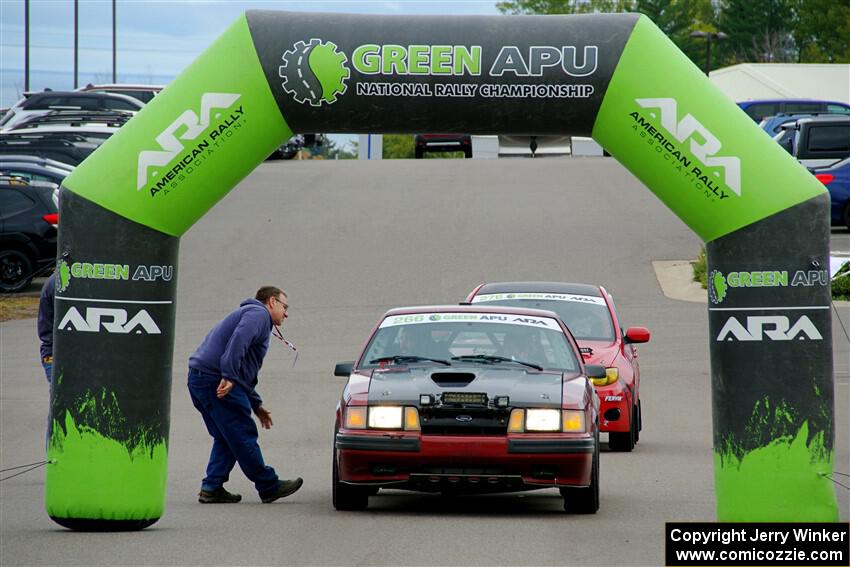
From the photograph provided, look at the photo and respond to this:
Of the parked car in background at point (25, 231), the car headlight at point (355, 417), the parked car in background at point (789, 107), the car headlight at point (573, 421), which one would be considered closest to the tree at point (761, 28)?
the parked car in background at point (789, 107)

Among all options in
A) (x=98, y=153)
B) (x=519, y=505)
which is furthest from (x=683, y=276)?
(x=98, y=153)

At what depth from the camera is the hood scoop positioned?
10.1m

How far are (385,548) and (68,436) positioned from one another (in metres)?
2.50

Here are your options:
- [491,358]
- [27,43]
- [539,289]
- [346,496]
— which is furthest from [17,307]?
[27,43]

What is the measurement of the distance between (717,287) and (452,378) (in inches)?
75.5

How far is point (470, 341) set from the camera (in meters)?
11.2

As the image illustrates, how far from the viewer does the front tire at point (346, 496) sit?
10.1m

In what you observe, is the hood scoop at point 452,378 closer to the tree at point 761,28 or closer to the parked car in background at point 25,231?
the parked car in background at point 25,231

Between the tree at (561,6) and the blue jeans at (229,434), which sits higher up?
the tree at (561,6)

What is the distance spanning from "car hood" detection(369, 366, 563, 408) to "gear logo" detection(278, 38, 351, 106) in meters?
2.03

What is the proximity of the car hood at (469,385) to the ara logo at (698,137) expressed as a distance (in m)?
1.87

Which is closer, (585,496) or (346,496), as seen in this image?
(585,496)

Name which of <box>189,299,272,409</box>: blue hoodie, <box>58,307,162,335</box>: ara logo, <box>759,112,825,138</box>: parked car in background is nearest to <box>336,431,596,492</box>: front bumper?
<box>189,299,272,409</box>: blue hoodie

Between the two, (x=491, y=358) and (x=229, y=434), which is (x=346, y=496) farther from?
(x=491, y=358)
